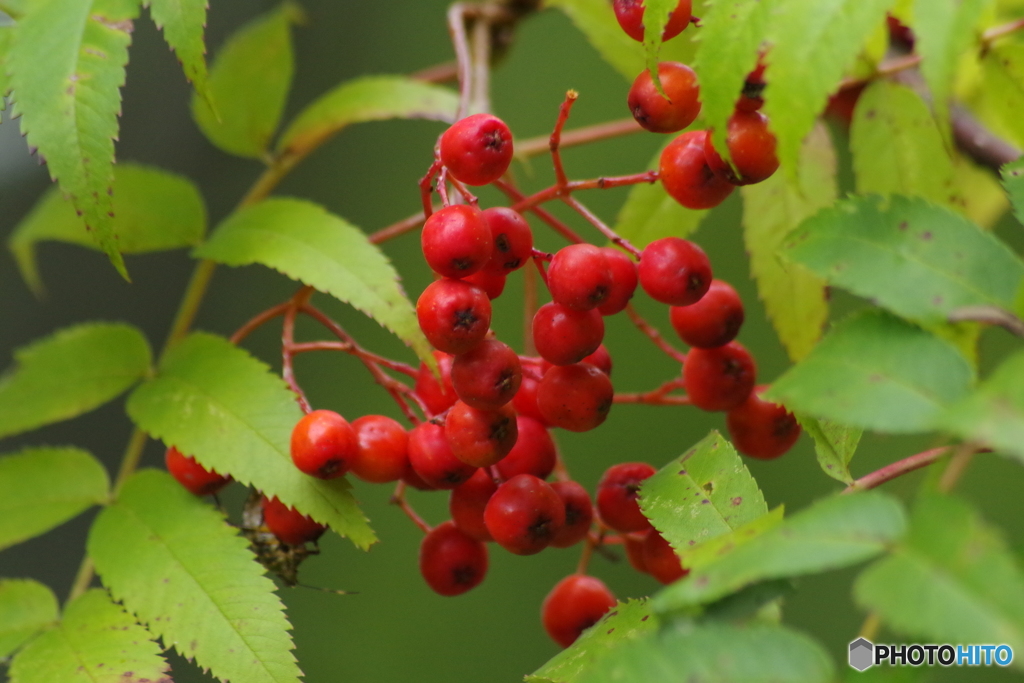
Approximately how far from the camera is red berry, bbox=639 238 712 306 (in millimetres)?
583

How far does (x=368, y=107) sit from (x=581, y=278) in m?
0.40

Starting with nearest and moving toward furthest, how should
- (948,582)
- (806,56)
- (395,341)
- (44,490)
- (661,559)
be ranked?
(948,582)
(806,56)
(661,559)
(44,490)
(395,341)

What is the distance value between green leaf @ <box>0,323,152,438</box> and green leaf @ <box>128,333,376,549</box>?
0.05m

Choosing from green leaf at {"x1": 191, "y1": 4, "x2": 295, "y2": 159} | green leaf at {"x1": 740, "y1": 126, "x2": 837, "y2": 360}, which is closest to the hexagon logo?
green leaf at {"x1": 740, "y1": 126, "x2": 837, "y2": 360}

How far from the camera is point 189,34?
23.6 inches

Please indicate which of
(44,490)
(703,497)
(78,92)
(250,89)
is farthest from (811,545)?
(250,89)

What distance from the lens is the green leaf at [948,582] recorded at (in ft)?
1.06

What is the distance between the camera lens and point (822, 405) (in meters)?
0.42

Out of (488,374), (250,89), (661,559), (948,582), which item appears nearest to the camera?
(948,582)

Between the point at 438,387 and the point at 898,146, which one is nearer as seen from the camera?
the point at 438,387

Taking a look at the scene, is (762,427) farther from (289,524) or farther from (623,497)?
(289,524)

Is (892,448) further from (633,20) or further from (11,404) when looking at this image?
(11,404)

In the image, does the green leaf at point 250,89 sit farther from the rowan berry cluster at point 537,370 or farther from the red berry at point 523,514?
the red berry at point 523,514

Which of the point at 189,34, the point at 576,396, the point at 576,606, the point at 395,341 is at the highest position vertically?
the point at 189,34
